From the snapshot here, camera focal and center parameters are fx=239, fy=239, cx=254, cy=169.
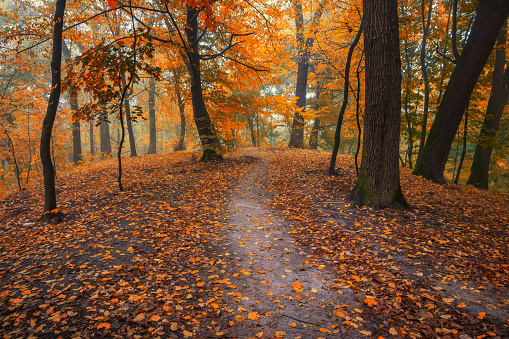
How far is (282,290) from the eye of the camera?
129 inches

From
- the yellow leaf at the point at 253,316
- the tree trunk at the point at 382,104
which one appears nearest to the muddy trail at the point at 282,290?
the yellow leaf at the point at 253,316

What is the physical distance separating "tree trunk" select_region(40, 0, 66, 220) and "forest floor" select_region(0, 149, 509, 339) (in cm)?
40

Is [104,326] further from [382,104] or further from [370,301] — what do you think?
[382,104]

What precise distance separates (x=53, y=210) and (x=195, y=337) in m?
5.12

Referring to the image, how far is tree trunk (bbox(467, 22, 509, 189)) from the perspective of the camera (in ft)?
32.3

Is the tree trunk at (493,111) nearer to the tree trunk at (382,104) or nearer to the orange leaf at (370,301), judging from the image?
the tree trunk at (382,104)

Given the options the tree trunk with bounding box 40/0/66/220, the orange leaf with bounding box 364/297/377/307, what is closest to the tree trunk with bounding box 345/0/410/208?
the orange leaf with bounding box 364/297/377/307

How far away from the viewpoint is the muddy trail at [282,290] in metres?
2.58

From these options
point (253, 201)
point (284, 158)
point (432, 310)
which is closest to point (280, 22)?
point (284, 158)

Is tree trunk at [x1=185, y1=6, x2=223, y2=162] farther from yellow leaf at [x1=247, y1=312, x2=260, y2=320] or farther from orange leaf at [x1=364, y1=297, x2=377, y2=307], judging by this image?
orange leaf at [x1=364, y1=297, x2=377, y2=307]

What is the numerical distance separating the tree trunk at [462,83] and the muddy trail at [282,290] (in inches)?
259

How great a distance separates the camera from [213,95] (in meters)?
11.9

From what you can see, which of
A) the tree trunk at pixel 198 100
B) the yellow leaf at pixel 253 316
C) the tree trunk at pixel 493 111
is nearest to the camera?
the yellow leaf at pixel 253 316

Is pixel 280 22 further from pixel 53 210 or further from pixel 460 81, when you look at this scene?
pixel 53 210
